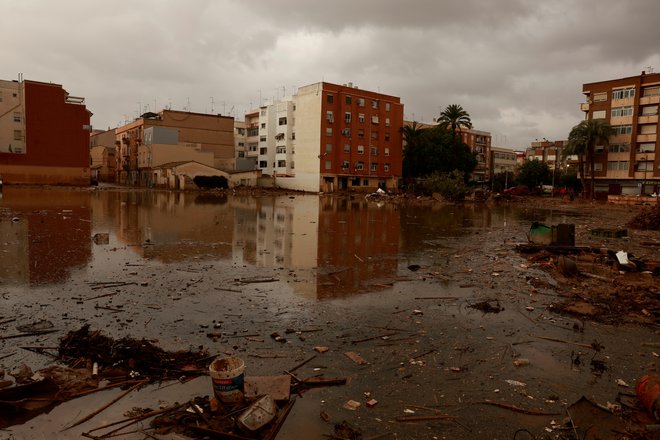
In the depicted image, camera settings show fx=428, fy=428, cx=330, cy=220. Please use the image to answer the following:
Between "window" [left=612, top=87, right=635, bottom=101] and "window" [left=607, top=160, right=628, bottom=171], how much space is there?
10.1 meters

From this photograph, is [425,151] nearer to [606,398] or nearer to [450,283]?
[450,283]

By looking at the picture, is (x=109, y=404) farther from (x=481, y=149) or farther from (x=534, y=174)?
(x=481, y=149)

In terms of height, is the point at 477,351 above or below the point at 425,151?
below

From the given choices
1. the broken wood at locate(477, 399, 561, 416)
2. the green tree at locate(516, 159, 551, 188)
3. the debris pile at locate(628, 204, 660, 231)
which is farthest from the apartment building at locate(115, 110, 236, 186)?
the broken wood at locate(477, 399, 561, 416)

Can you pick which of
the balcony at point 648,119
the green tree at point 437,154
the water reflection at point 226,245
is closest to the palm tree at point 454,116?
the green tree at point 437,154

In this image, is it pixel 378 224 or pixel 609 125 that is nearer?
pixel 378 224

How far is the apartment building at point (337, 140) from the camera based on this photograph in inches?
2731

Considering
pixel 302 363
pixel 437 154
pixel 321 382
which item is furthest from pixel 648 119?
pixel 321 382

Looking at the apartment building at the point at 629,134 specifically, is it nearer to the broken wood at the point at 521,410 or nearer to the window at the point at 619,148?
the window at the point at 619,148

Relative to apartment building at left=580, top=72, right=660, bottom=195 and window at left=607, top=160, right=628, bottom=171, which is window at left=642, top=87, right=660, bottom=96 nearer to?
apartment building at left=580, top=72, right=660, bottom=195

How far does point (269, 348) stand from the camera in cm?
642

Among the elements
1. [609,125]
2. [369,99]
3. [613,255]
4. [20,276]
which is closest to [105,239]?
[20,276]

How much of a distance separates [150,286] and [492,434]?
25.4 ft

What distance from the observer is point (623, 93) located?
66.7 metres
